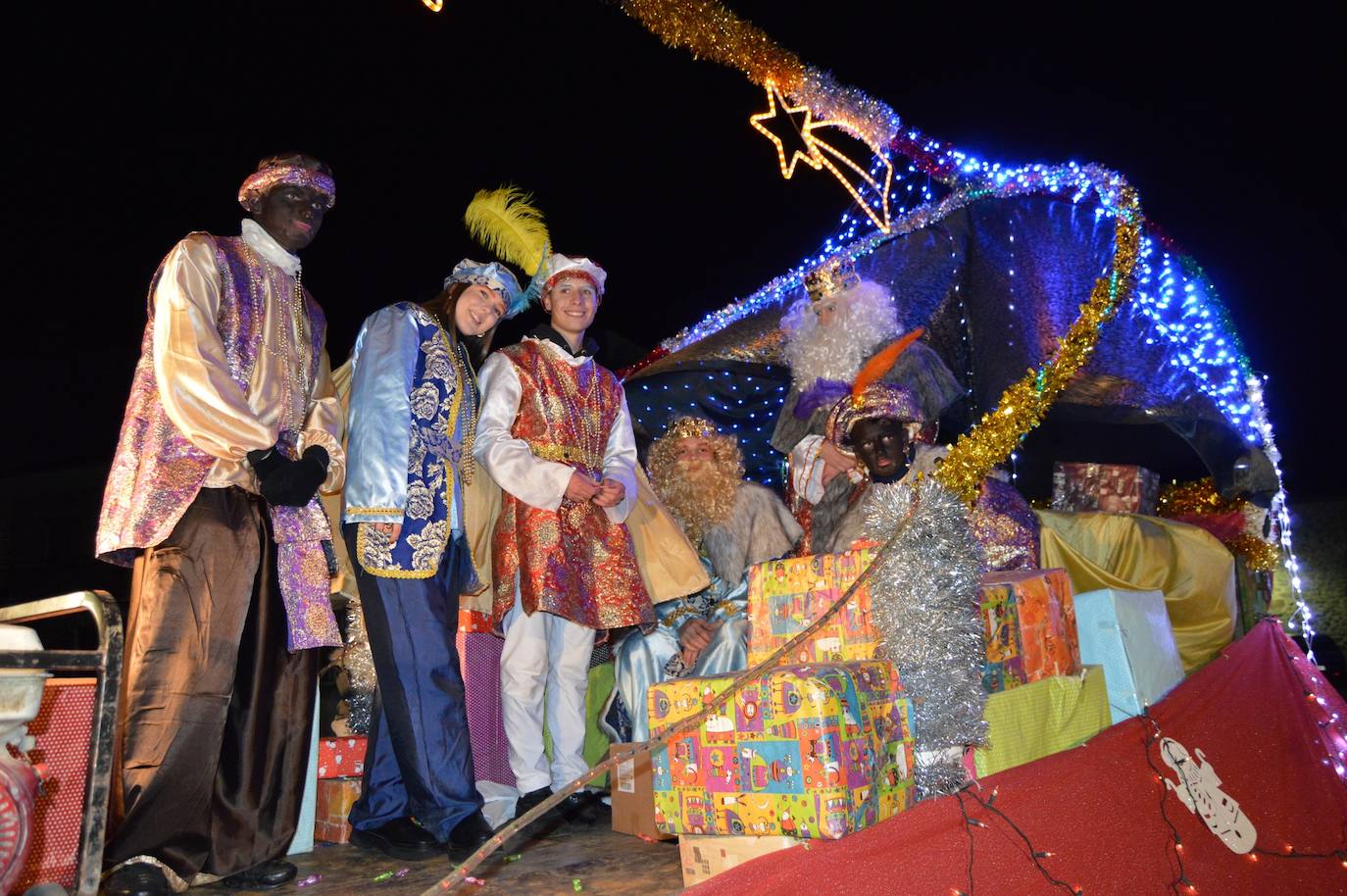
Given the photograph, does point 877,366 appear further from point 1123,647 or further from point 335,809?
point 335,809

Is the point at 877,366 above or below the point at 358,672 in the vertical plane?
above

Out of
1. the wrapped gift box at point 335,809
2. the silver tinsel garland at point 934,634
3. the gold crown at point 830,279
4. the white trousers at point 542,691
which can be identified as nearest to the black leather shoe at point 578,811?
the white trousers at point 542,691

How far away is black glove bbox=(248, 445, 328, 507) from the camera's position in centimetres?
274

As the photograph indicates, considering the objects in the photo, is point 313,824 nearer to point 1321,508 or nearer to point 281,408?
point 281,408

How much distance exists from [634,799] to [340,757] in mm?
1073

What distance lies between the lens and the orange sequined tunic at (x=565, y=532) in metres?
3.51

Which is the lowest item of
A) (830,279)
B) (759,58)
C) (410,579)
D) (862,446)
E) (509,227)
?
(410,579)

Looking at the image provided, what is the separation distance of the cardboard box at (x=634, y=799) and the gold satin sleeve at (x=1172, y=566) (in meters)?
2.90

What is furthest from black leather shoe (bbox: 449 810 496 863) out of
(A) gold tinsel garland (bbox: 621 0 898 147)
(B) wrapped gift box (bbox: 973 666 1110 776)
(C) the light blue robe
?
(A) gold tinsel garland (bbox: 621 0 898 147)

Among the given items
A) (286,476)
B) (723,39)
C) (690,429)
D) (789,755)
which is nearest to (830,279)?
(723,39)

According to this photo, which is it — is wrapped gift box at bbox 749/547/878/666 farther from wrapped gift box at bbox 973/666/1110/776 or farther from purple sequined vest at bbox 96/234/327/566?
purple sequined vest at bbox 96/234/327/566

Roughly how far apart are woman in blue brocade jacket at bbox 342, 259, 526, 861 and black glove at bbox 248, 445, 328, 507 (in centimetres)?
21

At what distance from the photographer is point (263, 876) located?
266 cm

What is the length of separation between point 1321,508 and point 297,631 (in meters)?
12.4
